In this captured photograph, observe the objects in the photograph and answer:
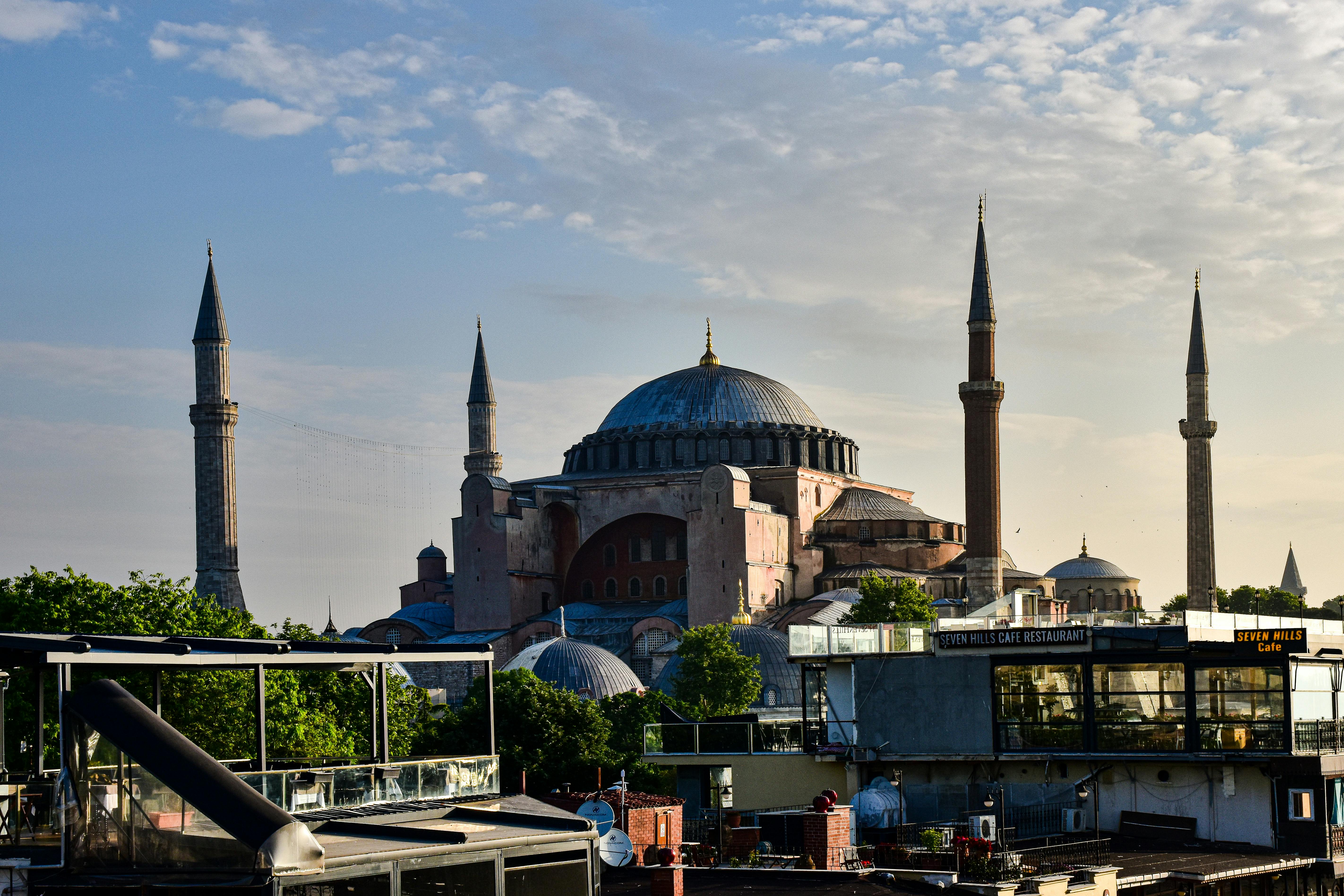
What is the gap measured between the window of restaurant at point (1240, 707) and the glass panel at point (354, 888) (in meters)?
13.3

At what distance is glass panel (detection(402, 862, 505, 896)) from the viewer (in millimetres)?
11086

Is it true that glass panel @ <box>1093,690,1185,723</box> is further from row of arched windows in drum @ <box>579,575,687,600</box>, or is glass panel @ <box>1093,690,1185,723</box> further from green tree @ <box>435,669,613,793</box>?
row of arched windows in drum @ <box>579,575,687,600</box>

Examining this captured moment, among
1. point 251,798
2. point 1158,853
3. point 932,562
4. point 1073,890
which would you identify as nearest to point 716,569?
point 932,562

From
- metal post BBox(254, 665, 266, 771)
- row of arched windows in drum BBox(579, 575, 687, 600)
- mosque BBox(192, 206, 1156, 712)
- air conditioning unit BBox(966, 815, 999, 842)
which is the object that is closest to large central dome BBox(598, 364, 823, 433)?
mosque BBox(192, 206, 1156, 712)

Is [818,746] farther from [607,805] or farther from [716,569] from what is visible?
[716,569]

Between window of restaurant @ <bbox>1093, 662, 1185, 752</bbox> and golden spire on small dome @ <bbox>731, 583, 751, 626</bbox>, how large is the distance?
38.5 metres

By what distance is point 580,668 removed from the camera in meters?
54.5

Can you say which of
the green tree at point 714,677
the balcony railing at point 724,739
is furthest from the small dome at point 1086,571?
the balcony railing at point 724,739

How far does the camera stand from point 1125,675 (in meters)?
21.8

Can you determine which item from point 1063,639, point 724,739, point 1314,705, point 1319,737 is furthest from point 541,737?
point 1319,737

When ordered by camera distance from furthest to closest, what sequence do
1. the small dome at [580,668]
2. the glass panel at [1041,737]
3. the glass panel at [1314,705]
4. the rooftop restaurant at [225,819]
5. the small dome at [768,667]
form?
the small dome at [768,667] < the small dome at [580,668] < the glass panel at [1041,737] < the glass panel at [1314,705] < the rooftop restaurant at [225,819]

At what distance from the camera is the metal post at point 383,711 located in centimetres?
1328

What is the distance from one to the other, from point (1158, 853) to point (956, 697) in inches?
143

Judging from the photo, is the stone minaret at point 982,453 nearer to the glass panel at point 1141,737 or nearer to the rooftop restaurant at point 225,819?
the glass panel at point 1141,737
